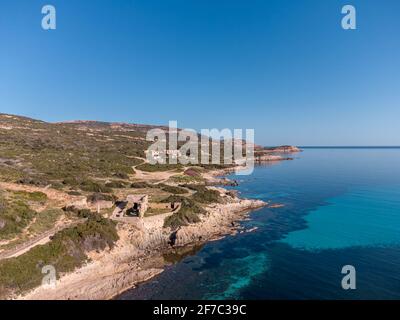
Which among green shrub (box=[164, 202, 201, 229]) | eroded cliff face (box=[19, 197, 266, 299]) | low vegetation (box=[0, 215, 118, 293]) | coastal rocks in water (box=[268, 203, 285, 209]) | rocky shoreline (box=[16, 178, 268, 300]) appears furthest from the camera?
coastal rocks in water (box=[268, 203, 285, 209])

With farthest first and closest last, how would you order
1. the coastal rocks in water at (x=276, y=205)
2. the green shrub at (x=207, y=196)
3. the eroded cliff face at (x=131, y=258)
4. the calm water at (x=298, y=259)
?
the coastal rocks in water at (x=276, y=205) → the green shrub at (x=207, y=196) → the calm water at (x=298, y=259) → the eroded cliff face at (x=131, y=258)

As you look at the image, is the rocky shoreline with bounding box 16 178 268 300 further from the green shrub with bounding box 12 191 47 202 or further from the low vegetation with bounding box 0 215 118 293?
the green shrub with bounding box 12 191 47 202

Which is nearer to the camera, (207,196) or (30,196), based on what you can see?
(30,196)

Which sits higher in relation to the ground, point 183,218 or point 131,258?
point 183,218

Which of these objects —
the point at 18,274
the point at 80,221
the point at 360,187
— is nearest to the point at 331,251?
the point at 80,221

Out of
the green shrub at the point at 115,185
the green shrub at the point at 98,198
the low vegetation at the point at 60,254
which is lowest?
the low vegetation at the point at 60,254

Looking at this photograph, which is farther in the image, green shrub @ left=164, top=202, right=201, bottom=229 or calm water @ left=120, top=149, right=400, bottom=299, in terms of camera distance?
green shrub @ left=164, top=202, right=201, bottom=229

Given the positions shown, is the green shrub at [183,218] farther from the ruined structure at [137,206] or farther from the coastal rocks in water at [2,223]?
the coastal rocks in water at [2,223]

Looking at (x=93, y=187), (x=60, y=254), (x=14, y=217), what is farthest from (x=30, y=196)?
(x=60, y=254)

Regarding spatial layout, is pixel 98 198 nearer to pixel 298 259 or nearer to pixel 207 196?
pixel 207 196

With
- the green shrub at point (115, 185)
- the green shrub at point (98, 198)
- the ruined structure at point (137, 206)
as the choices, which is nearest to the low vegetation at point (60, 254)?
the ruined structure at point (137, 206)

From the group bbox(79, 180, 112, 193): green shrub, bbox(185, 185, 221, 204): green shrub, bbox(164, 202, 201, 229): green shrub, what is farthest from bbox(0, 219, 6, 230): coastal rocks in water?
bbox(185, 185, 221, 204): green shrub
